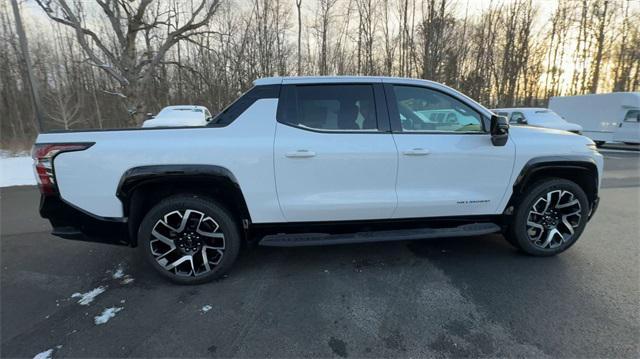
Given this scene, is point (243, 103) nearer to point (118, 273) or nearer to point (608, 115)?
point (118, 273)

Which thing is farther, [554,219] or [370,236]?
[554,219]

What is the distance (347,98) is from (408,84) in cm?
66

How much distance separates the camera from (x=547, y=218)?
132 inches

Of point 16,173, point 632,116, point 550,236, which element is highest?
point 632,116

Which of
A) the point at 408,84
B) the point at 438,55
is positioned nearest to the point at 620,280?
the point at 408,84

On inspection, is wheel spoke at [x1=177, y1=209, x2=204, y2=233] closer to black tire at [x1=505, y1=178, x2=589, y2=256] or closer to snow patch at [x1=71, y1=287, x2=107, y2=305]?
snow patch at [x1=71, y1=287, x2=107, y2=305]

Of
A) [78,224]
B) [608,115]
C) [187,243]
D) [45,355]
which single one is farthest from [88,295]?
[608,115]

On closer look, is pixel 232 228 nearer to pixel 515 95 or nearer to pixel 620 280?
pixel 620 280

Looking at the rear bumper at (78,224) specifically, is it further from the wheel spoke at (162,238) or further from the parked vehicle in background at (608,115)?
the parked vehicle in background at (608,115)

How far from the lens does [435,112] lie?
3152 millimetres

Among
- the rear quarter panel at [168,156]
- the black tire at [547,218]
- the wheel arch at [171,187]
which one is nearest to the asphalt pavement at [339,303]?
the black tire at [547,218]

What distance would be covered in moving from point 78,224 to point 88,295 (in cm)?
67

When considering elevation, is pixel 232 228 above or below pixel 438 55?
below

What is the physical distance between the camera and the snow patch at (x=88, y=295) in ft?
8.94
